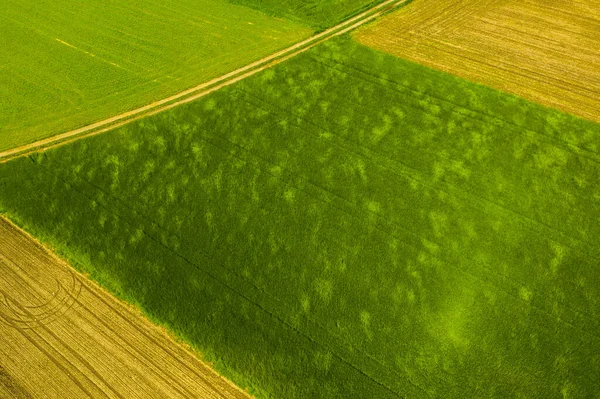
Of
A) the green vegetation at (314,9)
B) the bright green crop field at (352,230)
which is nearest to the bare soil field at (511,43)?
the bright green crop field at (352,230)

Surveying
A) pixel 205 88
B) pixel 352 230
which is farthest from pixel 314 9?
pixel 352 230

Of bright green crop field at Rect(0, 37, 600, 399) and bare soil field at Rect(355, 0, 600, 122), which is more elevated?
bare soil field at Rect(355, 0, 600, 122)

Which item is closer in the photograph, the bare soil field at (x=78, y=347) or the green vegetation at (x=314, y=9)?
the bare soil field at (x=78, y=347)

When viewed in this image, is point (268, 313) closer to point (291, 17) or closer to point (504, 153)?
point (504, 153)

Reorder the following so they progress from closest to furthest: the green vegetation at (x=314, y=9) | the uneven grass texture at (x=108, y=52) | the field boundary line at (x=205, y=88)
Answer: the field boundary line at (x=205, y=88)
the uneven grass texture at (x=108, y=52)
the green vegetation at (x=314, y=9)

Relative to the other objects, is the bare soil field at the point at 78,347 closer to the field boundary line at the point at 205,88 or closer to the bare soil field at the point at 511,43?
the field boundary line at the point at 205,88

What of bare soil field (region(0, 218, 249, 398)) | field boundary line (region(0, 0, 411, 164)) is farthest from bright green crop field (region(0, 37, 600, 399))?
field boundary line (region(0, 0, 411, 164))

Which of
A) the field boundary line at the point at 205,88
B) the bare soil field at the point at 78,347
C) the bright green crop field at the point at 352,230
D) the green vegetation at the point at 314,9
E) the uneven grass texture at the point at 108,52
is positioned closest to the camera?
the bare soil field at the point at 78,347

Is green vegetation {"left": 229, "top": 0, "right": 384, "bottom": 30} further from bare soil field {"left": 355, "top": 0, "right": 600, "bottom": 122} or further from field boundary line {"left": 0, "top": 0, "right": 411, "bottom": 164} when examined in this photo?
bare soil field {"left": 355, "top": 0, "right": 600, "bottom": 122}
